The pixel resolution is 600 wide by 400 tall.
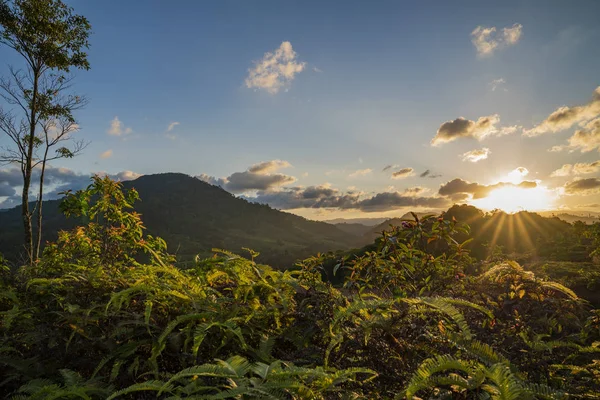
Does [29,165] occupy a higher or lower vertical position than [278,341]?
higher

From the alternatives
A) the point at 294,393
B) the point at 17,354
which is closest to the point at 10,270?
the point at 17,354

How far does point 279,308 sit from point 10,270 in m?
2.53

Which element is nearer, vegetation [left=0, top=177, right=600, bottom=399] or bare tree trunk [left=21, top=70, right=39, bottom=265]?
vegetation [left=0, top=177, right=600, bottom=399]

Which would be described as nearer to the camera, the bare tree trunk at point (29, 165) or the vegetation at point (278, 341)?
the vegetation at point (278, 341)

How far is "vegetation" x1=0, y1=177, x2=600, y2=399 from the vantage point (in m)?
1.33

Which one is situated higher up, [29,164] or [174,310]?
[29,164]

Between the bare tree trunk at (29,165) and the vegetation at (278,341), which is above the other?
the bare tree trunk at (29,165)

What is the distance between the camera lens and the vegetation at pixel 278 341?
133cm

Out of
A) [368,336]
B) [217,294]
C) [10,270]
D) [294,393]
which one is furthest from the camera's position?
[10,270]

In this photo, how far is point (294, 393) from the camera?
4.21ft

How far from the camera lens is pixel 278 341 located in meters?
2.02

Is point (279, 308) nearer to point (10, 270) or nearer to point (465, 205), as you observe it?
point (10, 270)

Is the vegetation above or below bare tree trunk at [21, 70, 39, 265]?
below

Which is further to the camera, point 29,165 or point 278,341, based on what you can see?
point 29,165
